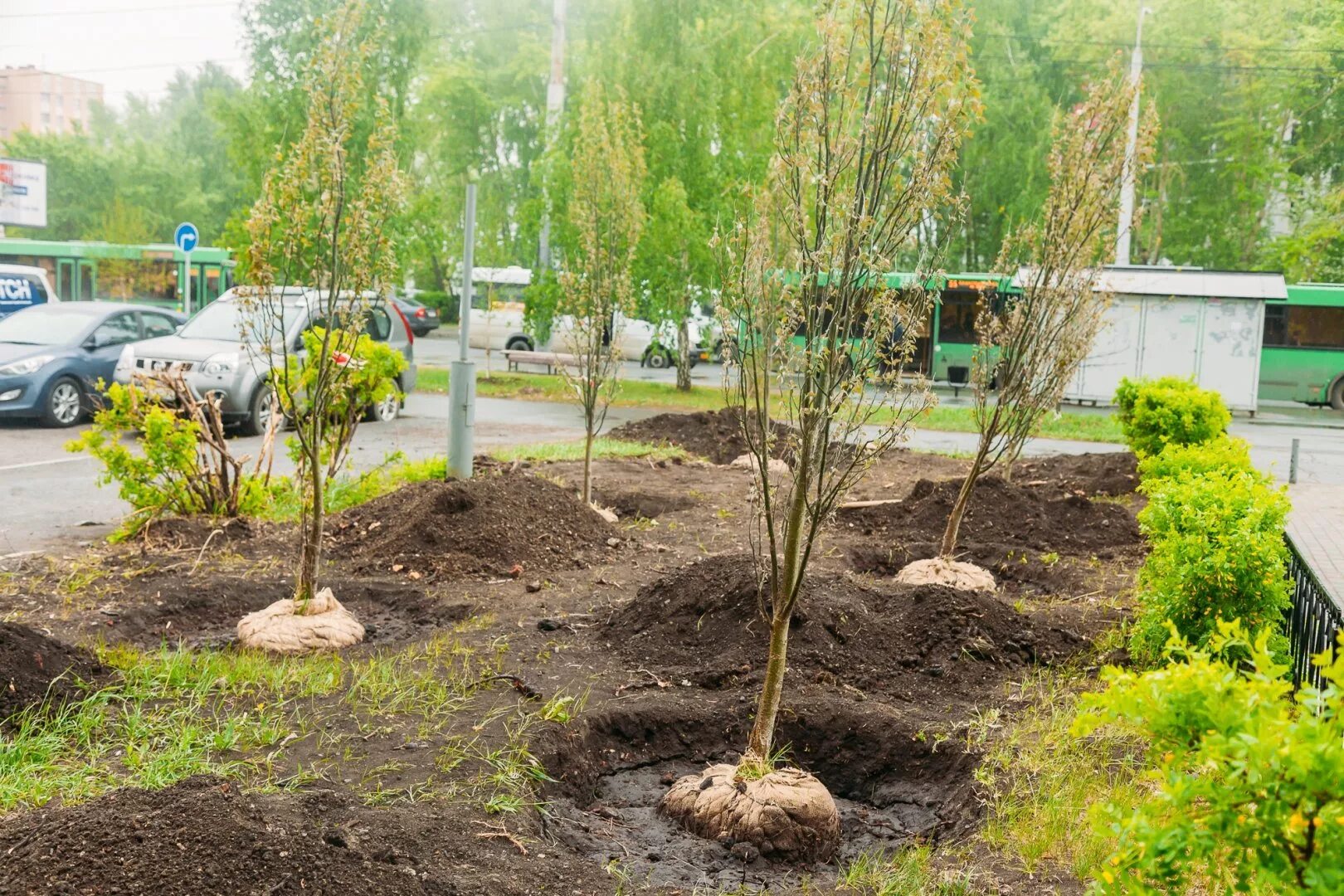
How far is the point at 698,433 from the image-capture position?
1552cm

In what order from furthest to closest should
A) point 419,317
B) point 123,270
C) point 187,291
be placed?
point 419,317, point 123,270, point 187,291

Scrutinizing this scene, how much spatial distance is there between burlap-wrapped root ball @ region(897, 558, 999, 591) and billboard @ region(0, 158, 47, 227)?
150ft

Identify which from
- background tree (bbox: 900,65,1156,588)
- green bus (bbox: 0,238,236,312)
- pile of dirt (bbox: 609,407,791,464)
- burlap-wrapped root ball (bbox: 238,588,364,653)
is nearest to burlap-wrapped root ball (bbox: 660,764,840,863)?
burlap-wrapped root ball (bbox: 238,588,364,653)

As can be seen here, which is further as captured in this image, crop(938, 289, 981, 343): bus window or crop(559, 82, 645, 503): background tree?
crop(938, 289, 981, 343): bus window

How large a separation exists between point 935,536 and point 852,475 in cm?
520

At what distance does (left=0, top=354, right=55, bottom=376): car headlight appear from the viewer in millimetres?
14828

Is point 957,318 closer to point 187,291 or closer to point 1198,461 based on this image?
point 187,291

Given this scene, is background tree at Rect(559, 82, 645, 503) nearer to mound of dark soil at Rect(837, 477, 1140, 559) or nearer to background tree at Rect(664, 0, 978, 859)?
mound of dark soil at Rect(837, 477, 1140, 559)

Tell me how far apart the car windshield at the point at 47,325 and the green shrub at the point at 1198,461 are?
1357 cm

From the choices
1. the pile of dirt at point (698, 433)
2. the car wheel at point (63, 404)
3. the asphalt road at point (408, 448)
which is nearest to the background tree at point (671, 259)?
the asphalt road at point (408, 448)

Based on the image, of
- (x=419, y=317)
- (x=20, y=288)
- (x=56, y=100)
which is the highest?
(x=56, y=100)

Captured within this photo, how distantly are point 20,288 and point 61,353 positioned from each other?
9.37 m

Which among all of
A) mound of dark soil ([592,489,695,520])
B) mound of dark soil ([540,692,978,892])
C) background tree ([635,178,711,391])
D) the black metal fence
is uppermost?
background tree ([635,178,711,391])

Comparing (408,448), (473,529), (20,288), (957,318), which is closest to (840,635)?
(473,529)
